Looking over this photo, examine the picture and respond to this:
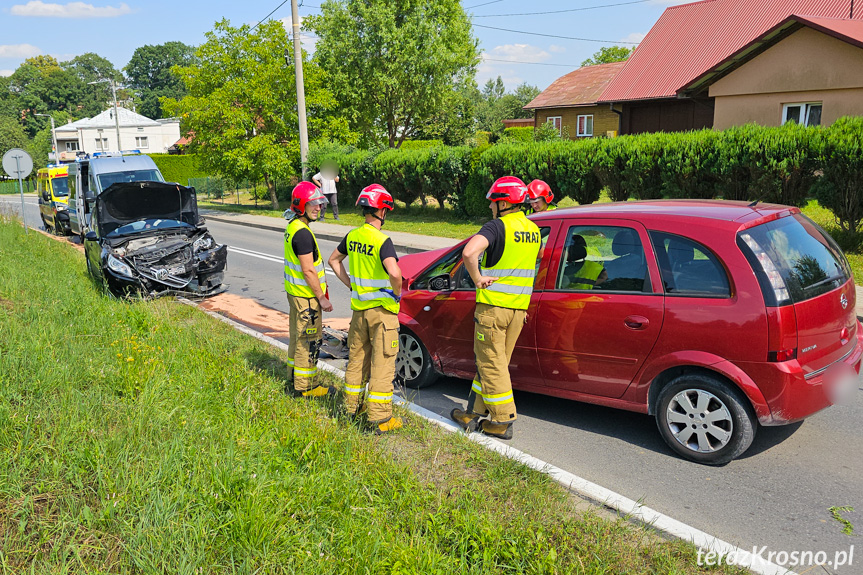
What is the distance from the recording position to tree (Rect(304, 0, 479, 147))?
3360 centimetres

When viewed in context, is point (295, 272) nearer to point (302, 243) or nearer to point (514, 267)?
point (302, 243)

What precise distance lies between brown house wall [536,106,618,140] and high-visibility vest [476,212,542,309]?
3071 centimetres

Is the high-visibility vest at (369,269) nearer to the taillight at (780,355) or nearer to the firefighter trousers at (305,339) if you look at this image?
the firefighter trousers at (305,339)

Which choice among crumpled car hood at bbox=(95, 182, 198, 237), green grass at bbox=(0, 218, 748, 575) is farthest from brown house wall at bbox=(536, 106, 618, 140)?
green grass at bbox=(0, 218, 748, 575)

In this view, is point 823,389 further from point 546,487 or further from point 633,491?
point 546,487

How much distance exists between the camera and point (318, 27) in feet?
115

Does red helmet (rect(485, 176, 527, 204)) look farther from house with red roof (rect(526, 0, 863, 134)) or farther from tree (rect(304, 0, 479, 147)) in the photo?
tree (rect(304, 0, 479, 147))

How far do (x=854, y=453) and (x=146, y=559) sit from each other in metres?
4.50

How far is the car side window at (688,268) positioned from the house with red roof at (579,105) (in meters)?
31.0

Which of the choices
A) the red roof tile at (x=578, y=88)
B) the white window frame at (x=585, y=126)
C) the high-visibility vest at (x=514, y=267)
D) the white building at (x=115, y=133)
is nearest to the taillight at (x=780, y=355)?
the high-visibility vest at (x=514, y=267)

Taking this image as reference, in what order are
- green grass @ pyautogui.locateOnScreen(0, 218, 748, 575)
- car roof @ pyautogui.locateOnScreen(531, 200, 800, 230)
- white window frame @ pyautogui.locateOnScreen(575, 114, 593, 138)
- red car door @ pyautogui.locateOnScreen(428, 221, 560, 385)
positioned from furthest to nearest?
white window frame @ pyautogui.locateOnScreen(575, 114, 593, 138) → red car door @ pyautogui.locateOnScreen(428, 221, 560, 385) → car roof @ pyautogui.locateOnScreen(531, 200, 800, 230) → green grass @ pyautogui.locateOnScreen(0, 218, 748, 575)

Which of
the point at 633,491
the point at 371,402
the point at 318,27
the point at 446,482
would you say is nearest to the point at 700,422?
the point at 633,491

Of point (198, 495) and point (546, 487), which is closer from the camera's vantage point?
point (198, 495)

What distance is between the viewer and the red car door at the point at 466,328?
5168 mm
